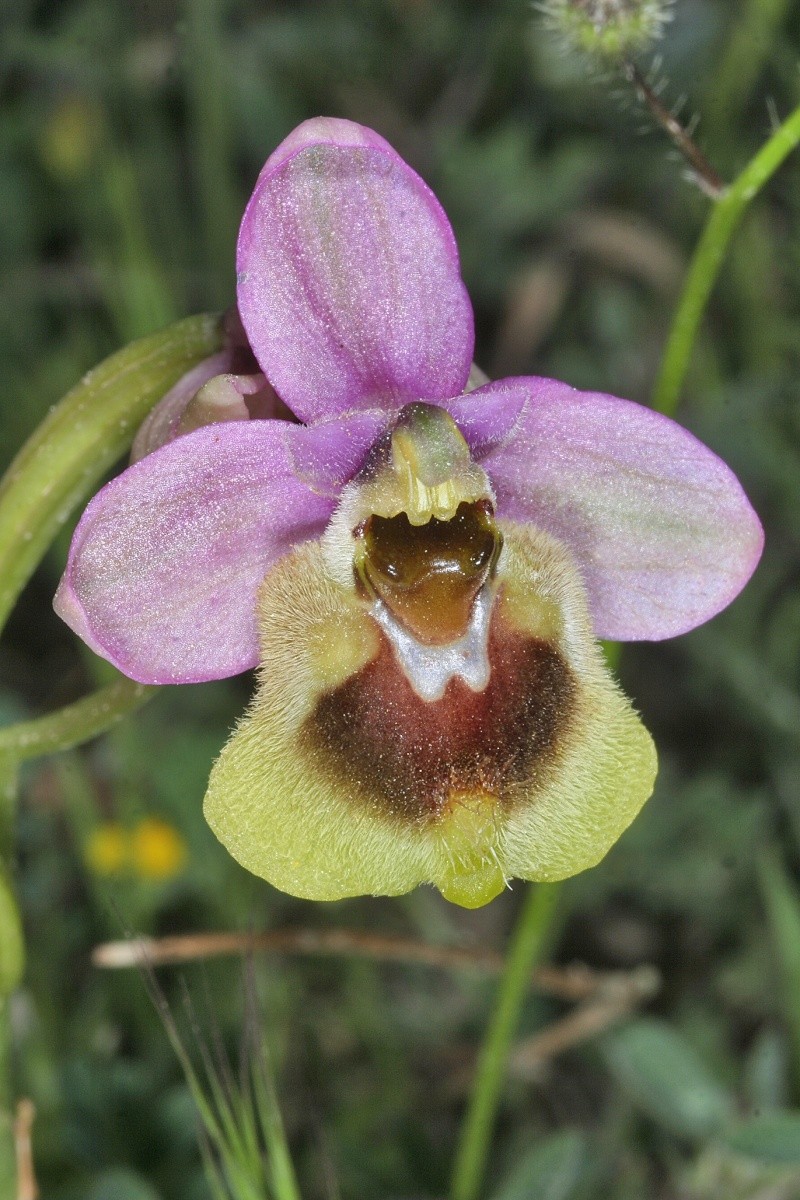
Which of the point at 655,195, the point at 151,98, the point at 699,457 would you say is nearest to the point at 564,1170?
the point at 699,457

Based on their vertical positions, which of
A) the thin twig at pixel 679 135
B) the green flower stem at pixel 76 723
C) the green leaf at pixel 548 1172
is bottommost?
the green leaf at pixel 548 1172

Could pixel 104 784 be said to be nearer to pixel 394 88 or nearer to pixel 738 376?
pixel 738 376

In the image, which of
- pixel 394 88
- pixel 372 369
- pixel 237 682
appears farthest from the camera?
pixel 394 88

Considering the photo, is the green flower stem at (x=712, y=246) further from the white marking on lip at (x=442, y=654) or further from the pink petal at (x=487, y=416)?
the white marking on lip at (x=442, y=654)

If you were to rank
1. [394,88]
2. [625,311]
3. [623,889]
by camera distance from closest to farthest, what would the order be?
1. [623,889]
2. [625,311]
3. [394,88]

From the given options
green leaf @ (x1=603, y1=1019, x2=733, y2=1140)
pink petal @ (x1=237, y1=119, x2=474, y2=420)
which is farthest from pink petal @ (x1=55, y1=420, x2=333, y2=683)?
green leaf @ (x1=603, y1=1019, x2=733, y2=1140)

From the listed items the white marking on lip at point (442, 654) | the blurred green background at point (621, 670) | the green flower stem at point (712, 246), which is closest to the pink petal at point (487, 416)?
the white marking on lip at point (442, 654)

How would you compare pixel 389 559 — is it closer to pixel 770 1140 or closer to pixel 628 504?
pixel 628 504
